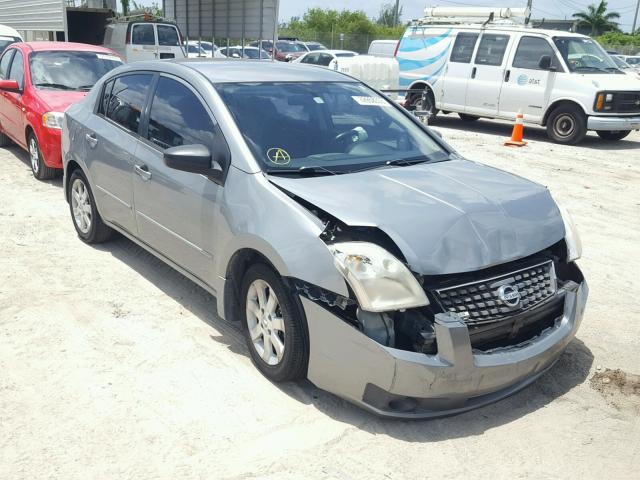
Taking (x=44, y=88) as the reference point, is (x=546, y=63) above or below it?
above

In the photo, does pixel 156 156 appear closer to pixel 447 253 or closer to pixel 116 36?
pixel 447 253

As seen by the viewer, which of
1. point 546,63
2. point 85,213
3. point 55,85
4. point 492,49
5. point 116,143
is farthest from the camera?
point 492,49

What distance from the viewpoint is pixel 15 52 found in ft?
29.3

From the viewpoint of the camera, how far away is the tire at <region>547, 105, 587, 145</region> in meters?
12.3

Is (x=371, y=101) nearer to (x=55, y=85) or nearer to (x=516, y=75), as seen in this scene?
(x=55, y=85)

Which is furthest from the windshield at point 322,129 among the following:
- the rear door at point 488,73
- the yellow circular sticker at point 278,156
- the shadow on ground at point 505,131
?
the rear door at point 488,73

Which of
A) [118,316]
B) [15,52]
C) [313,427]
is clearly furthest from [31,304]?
[15,52]

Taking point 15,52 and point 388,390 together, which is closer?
point 388,390

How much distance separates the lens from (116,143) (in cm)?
492

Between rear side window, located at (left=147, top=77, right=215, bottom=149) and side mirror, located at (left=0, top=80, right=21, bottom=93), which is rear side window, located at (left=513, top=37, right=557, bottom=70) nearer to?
side mirror, located at (left=0, top=80, right=21, bottom=93)

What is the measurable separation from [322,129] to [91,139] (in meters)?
2.28

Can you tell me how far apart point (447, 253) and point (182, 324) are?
2.06 meters

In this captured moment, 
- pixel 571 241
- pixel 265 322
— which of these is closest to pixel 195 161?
pixel 265 322

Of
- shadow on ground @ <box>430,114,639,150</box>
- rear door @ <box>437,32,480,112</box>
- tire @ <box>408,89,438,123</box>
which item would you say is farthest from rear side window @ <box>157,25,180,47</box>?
rear door @ <box>437,32,480,112</box>
